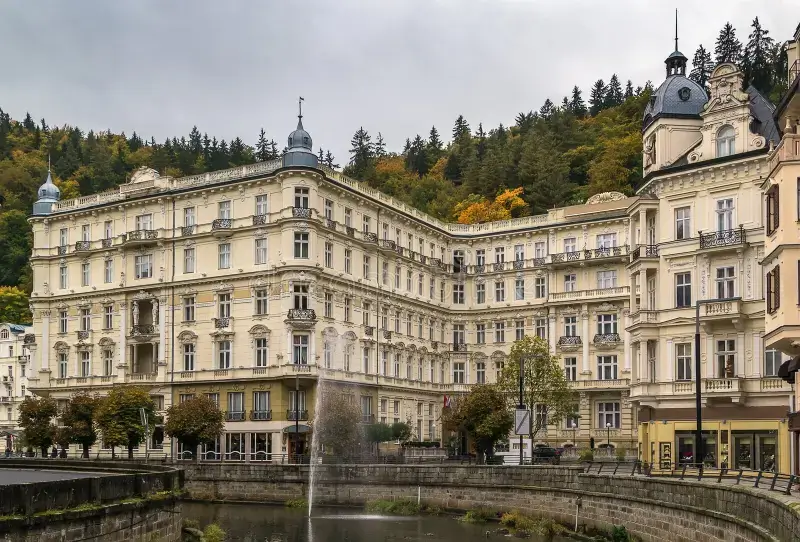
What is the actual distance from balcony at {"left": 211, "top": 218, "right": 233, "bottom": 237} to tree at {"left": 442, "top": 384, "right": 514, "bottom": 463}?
72.6 ft

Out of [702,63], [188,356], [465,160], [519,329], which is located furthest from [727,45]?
[188,356]

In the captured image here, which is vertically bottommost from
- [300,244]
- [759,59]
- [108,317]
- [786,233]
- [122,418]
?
[122,418]

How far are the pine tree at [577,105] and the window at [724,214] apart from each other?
106m

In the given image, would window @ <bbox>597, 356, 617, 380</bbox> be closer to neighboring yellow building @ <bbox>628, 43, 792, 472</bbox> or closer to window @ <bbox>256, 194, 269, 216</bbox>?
neighboring yellow building @ <bbox>628, 43, 792, 472</bbox>

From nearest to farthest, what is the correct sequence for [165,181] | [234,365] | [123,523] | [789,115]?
[123,523], [789,115], [234,365], [165,181]

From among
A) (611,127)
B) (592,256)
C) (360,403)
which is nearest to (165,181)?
(360,403)

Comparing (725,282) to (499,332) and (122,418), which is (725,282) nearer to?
(122,418)

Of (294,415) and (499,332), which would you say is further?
(499,332)

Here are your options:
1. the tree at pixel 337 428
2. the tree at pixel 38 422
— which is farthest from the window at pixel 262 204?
the tree at pixel 38 422

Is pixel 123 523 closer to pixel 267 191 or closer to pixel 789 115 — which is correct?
pixel 789 115

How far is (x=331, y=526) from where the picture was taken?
51.7 metres

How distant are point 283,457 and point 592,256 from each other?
31673mm

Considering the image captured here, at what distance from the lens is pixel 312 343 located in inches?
2904

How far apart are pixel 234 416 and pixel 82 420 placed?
1033cm
